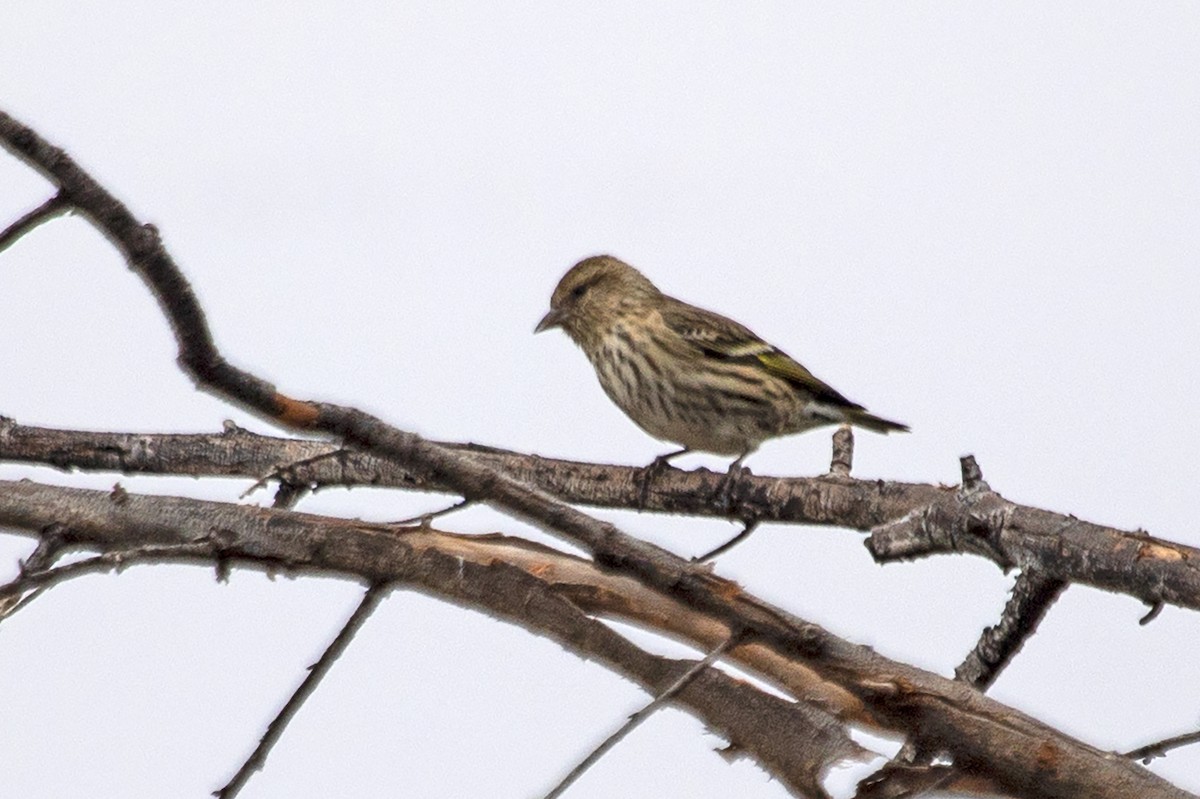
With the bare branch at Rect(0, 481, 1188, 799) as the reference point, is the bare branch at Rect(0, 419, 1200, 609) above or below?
above

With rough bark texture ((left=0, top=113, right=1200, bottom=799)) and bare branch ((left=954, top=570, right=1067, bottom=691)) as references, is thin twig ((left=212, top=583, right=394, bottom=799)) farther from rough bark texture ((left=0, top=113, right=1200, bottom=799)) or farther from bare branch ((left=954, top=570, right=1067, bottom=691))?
bare branch ((left=954, top=570, right=1067, bottom=691))

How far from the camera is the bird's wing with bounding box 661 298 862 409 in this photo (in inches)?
286

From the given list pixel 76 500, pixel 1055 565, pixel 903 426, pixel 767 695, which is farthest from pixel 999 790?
pixel 903 426

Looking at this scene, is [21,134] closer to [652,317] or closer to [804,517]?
[804,517]

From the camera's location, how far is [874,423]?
708 cm

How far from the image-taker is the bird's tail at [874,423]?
7.05 metres

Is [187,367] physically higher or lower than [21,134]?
lower

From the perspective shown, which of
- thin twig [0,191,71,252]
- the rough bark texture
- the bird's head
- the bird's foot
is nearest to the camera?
thin twig [0,191,71,252]

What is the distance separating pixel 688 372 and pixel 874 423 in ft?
2.72

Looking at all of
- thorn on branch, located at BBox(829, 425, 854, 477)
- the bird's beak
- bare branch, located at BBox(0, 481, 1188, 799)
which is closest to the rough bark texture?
bare branch, located at BBox(0, 481, 1188, 799)

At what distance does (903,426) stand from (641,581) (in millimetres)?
4352

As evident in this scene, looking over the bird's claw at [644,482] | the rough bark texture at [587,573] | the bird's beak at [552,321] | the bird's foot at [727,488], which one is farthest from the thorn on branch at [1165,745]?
the bird's beak at [552,321]

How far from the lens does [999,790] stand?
2.86 metres

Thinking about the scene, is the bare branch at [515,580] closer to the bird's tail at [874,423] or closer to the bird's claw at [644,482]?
the bird's claw at [644,482]
